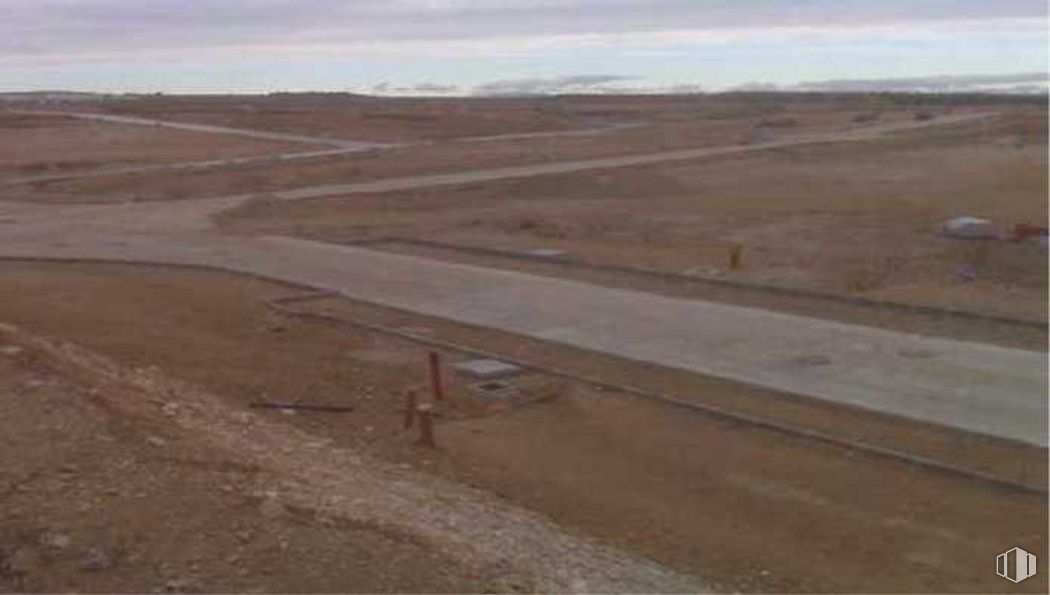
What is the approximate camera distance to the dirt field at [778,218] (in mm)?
20812

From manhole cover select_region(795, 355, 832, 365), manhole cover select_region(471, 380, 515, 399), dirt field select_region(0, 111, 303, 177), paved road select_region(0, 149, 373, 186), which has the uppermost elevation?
manhole cover select_region(795, 355, 832, 365)

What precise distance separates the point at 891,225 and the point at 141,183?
23.1 m

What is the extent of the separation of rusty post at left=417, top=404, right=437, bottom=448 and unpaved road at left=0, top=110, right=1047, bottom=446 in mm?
3278

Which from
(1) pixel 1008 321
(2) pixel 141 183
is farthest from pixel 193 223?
(1) pixel 1008 321

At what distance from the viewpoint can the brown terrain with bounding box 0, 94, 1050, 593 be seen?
8.59 metres

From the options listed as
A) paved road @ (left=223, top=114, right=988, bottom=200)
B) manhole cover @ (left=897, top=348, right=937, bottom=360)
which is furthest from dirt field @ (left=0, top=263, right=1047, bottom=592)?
paved road @ (left=223, top=114, right=988, bottom=200)

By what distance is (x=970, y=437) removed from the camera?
38.8 feet

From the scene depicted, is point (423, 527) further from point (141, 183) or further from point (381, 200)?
point (141, 183)

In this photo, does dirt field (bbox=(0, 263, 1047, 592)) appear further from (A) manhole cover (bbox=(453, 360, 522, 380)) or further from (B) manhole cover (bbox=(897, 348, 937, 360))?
(B) manhole cover (bbox=(897, 348, 937, 360))

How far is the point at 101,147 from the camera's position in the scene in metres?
61.0

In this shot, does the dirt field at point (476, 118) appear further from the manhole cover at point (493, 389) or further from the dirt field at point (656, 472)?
the manhole cover at point (493, 389)

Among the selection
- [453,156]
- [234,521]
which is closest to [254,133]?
[453,156]

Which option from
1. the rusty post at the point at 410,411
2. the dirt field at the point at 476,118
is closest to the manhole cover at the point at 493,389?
the rusty post at the point at 410,411

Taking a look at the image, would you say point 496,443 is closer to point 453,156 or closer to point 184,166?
point 184,166
